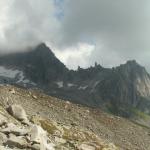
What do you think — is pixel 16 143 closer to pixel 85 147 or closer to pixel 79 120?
pixel 85 147

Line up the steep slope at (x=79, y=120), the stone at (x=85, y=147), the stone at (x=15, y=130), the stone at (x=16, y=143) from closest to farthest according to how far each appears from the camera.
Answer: the stone at (x=16, y=143) < the stone at (x=15, y=130) < the stone at (x=85, y=147) < the steep slope at (x=79, y=120)

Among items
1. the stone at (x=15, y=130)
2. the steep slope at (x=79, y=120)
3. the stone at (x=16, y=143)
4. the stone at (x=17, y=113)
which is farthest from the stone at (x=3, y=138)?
the steep slope at (x=79, y=120)

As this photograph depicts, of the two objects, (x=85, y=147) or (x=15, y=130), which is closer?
(x=15, y=130)

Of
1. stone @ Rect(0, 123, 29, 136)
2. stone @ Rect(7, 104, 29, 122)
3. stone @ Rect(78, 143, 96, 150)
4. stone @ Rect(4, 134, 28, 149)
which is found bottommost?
stone @ Rect(4, 134, 28, 149)

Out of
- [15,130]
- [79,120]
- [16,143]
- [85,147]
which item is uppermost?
[79,120]

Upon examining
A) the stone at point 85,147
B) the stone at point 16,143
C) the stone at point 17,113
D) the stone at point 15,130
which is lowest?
the stone at point 16,143

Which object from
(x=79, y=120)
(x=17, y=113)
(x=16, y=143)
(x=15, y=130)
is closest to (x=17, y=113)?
(x=17, y=113)

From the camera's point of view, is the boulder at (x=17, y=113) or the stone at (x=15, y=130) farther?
the boulder at (x=17, y=113)

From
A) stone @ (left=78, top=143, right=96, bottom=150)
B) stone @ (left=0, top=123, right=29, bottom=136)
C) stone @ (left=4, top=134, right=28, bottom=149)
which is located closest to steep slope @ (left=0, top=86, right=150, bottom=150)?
stone @ (left=78, top=143, right=96, bottom=150)

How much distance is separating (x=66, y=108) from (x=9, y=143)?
7506cm

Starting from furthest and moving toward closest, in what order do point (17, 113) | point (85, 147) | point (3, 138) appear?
point (17, 113), point (85, 147), point (3, 138)

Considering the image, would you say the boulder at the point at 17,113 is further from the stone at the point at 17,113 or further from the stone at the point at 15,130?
the stone at the point at 15,130

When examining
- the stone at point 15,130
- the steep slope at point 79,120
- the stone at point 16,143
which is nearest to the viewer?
the stone at point 16,143

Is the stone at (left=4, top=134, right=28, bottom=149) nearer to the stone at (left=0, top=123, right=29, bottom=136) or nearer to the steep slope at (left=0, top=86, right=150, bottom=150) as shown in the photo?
the stone at (left=0, top=123, right=29, bottom=136)
